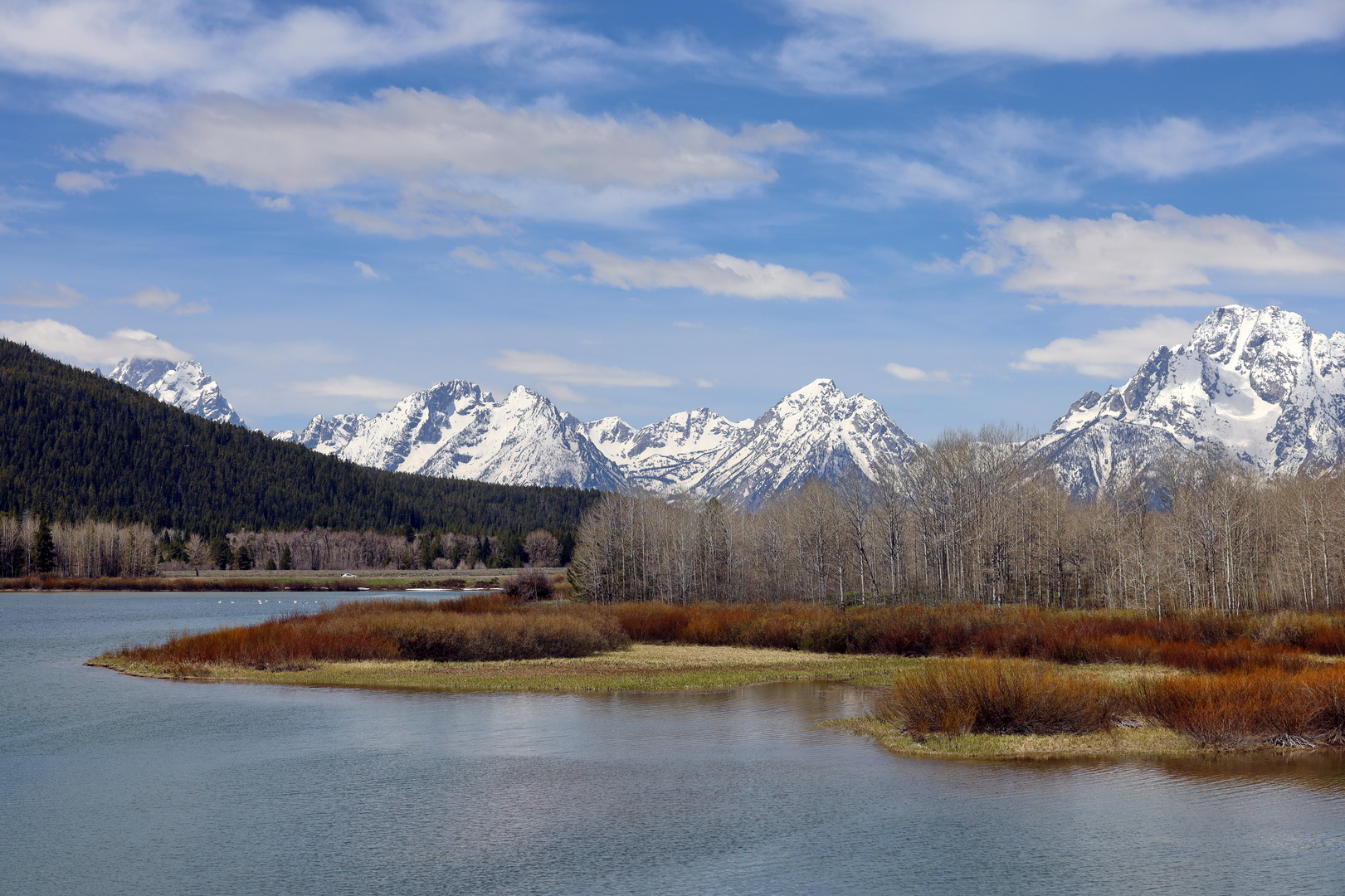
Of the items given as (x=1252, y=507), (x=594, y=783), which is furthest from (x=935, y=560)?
(x=594, y=783)

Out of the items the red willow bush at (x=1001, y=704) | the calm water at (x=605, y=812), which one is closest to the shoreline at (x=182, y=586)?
the calm water at (x=605, y=812)

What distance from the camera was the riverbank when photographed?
47.2 meters

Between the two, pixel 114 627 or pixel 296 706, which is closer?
pixel 296 706

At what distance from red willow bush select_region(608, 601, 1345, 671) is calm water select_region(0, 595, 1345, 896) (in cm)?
2017

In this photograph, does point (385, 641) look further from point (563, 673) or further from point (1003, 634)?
point (1003, 634)

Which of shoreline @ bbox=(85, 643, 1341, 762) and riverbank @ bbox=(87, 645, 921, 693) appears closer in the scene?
shoreline @ bbox=(85, 643, 1341, 762)

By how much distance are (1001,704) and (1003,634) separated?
28.4 metres

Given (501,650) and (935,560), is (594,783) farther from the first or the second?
(935,560)

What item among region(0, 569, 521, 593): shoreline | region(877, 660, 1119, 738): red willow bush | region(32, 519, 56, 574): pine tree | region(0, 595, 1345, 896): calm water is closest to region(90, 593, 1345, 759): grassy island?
region(877, 660, 1119, 738): red willow bush

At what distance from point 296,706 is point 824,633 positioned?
34.3 meters

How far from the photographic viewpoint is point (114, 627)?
82812 mm

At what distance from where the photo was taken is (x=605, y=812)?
73.7 feet

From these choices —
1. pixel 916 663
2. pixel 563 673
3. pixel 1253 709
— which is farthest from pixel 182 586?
pixel 1253 709

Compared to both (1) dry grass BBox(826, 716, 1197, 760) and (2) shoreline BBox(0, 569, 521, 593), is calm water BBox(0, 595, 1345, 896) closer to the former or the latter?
(1) dry grass BBox(826, 716, 1197, 760)
